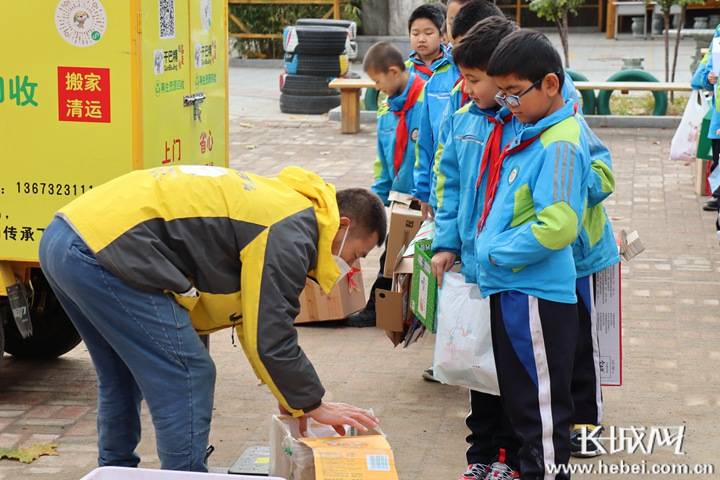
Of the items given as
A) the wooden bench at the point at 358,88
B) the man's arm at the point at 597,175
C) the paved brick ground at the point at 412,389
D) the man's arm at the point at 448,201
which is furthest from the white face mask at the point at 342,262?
the wooden bench at the point at 358,88

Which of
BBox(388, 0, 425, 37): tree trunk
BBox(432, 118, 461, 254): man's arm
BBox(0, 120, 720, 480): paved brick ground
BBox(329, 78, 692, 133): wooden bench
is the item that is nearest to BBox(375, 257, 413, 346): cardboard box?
BBox(0, 120, 720, 480): paved brick ground

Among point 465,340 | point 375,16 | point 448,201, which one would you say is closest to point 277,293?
point 465,340

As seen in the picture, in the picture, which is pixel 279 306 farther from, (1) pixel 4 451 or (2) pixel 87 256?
(1) pixel 4 451

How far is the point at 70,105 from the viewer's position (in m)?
4.96

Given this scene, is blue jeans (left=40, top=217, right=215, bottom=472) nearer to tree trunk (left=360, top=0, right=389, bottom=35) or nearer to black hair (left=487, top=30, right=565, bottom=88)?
black hair (left=487, top=30, right=565, bottom=88)

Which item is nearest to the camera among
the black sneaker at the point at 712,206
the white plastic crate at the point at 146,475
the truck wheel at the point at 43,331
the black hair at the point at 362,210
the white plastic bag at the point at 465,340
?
the white plastic crate at the point at 146,475

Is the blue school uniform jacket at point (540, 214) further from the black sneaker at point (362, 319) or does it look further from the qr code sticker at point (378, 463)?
the black sneaker at point (362, 319)

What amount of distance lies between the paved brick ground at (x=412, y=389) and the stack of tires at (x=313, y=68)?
8.24 meters

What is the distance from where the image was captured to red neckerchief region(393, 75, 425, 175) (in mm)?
6366

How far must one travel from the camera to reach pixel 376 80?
6.33 meters

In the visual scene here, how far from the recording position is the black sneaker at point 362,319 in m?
6.81

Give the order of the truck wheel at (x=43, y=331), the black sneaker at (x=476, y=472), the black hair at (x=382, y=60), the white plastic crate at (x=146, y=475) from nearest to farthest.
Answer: the white plastic crate at (x=146, y=475) → the black sneaker at (x=476, y=472) → the truck wheel at (x=43, y=331) → the black hair at (x=382, y=60)

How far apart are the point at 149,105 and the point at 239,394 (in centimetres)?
147

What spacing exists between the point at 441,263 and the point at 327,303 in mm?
2179
